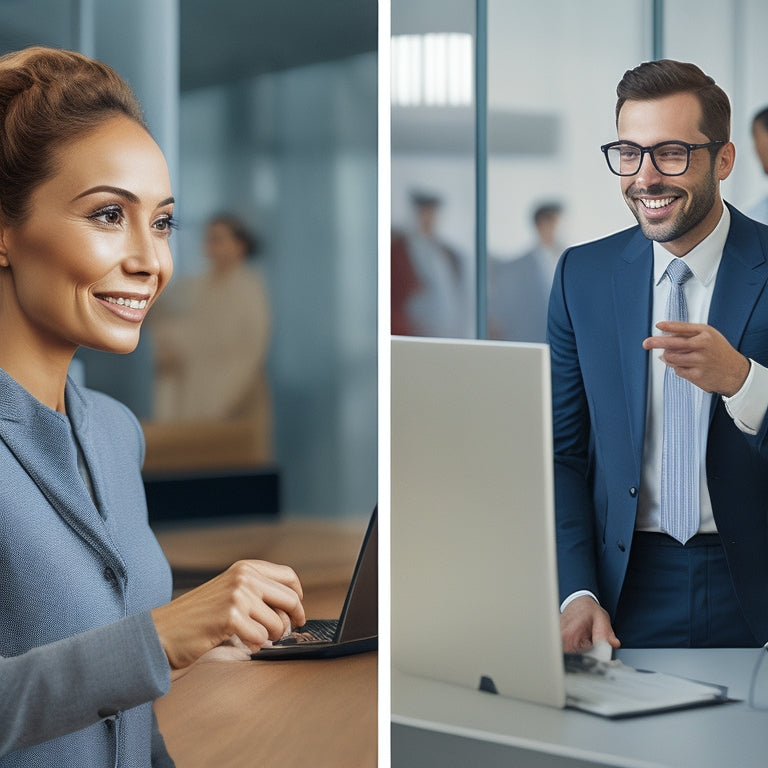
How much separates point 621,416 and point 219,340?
88 centimetres

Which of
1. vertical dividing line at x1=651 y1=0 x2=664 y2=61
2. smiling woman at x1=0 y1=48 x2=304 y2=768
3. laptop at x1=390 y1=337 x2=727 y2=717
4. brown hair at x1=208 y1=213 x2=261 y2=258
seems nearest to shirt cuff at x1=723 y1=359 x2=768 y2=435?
laptop at x1=390 y1=337 x2=727 y2=717

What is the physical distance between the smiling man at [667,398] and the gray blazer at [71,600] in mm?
849

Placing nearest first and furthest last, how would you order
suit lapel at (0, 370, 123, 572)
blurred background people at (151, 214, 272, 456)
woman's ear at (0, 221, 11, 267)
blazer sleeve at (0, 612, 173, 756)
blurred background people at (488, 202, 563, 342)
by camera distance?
blazer sleeve at (0, 612, 173, 756), suit lapel at (0, 370, 123, 572), woman's ear at (0, 221, 11, 267), blurred background people at (488, 202, 563, 342), blurred background people at (151, 214, 272, 456)

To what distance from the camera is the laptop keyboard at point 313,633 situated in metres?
1.93

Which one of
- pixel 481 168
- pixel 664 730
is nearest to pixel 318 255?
pixel 481 168

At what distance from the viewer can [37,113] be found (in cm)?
152

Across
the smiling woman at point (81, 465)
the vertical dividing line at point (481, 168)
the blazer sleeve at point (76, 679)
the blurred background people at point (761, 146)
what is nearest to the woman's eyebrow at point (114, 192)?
the smiling woman at point (81, 465)

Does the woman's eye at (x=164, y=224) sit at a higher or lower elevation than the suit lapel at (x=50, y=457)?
higher

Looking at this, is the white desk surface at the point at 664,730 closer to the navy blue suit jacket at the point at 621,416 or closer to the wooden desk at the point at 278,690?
the navy blue suit jacket at the point at 621,416

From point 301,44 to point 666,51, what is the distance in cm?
78

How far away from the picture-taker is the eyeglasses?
1.77 m

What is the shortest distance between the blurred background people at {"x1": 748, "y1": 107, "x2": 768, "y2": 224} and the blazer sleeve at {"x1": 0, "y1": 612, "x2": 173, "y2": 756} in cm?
134

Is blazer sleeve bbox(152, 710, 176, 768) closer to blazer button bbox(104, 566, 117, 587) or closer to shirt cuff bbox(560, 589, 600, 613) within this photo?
blazer button bbox(104, 566, 117, 587)

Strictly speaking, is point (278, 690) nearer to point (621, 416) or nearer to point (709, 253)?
point (621, 416)
